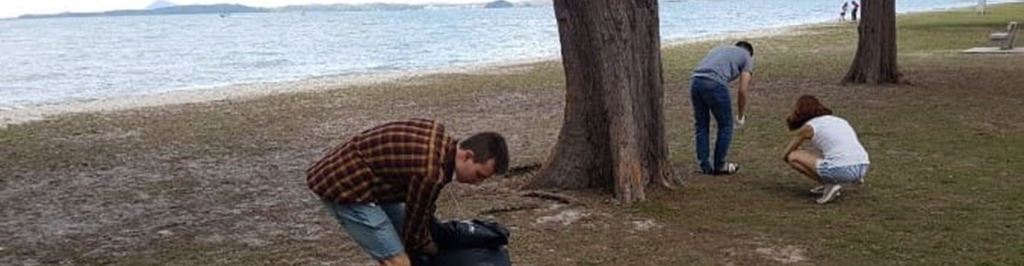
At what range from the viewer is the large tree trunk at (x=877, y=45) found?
16578mm

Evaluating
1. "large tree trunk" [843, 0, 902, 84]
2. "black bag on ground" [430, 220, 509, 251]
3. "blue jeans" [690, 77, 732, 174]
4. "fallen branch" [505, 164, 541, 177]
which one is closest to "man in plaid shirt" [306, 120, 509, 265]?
"black bag on ground" [430, 220, 509, 251]

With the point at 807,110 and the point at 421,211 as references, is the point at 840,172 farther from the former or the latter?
the point at 421,211

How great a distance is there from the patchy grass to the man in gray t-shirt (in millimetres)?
248

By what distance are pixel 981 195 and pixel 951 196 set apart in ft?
0.66

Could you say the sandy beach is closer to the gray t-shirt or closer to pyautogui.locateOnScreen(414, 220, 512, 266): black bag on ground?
the gray t-shirt

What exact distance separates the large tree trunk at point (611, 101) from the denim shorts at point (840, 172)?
1.22 meters

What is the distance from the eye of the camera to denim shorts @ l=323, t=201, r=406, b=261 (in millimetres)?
4094

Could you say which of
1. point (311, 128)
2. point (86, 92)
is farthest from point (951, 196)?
point (86, 92)

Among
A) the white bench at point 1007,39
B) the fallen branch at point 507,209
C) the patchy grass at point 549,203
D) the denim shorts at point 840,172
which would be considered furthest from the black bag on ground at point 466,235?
the white bench at point 1007,39

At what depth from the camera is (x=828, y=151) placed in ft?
24.3

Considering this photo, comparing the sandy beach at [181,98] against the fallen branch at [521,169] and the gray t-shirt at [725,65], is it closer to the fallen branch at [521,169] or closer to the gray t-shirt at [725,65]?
the fallen branch at [521,169]

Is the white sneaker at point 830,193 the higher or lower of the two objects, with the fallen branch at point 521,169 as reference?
higher

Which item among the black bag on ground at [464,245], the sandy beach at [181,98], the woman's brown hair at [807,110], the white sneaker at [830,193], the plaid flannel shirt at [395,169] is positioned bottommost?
the sandy beach at [181,98]

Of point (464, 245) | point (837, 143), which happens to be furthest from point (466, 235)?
point (837, 143)
